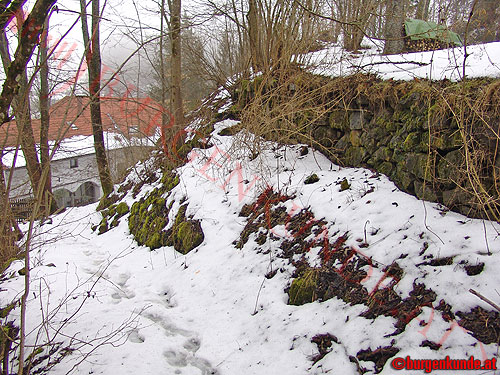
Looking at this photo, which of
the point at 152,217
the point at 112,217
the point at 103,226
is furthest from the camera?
the point at 112,217

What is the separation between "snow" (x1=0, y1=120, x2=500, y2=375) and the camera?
2307mm

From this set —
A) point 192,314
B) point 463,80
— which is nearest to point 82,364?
point 192,314

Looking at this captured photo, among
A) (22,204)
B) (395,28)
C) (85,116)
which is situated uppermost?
(395,28)

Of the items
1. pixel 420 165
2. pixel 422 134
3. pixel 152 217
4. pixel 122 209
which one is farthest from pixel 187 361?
pixel 122 209

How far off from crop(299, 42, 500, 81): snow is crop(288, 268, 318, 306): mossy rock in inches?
94.8

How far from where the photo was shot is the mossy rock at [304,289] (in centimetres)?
290

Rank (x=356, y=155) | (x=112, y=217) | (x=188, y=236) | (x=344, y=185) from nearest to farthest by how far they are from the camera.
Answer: (x=344, y=185), (x=356, y=155), (x=188, y=236), (x=112, y=217)

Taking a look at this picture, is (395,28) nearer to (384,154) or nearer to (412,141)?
(384,154)

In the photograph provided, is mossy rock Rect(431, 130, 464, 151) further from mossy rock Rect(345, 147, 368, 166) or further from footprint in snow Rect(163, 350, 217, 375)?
footprint in snow Rect(163, 350, 217, 375)

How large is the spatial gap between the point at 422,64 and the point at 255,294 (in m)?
3.48

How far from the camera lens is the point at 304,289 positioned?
2.93 m

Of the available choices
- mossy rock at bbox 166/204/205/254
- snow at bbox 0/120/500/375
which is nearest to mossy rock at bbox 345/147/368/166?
snow at bbox 0/120/500/375

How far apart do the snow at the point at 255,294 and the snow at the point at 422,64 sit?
128cm

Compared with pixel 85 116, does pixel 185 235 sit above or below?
below
